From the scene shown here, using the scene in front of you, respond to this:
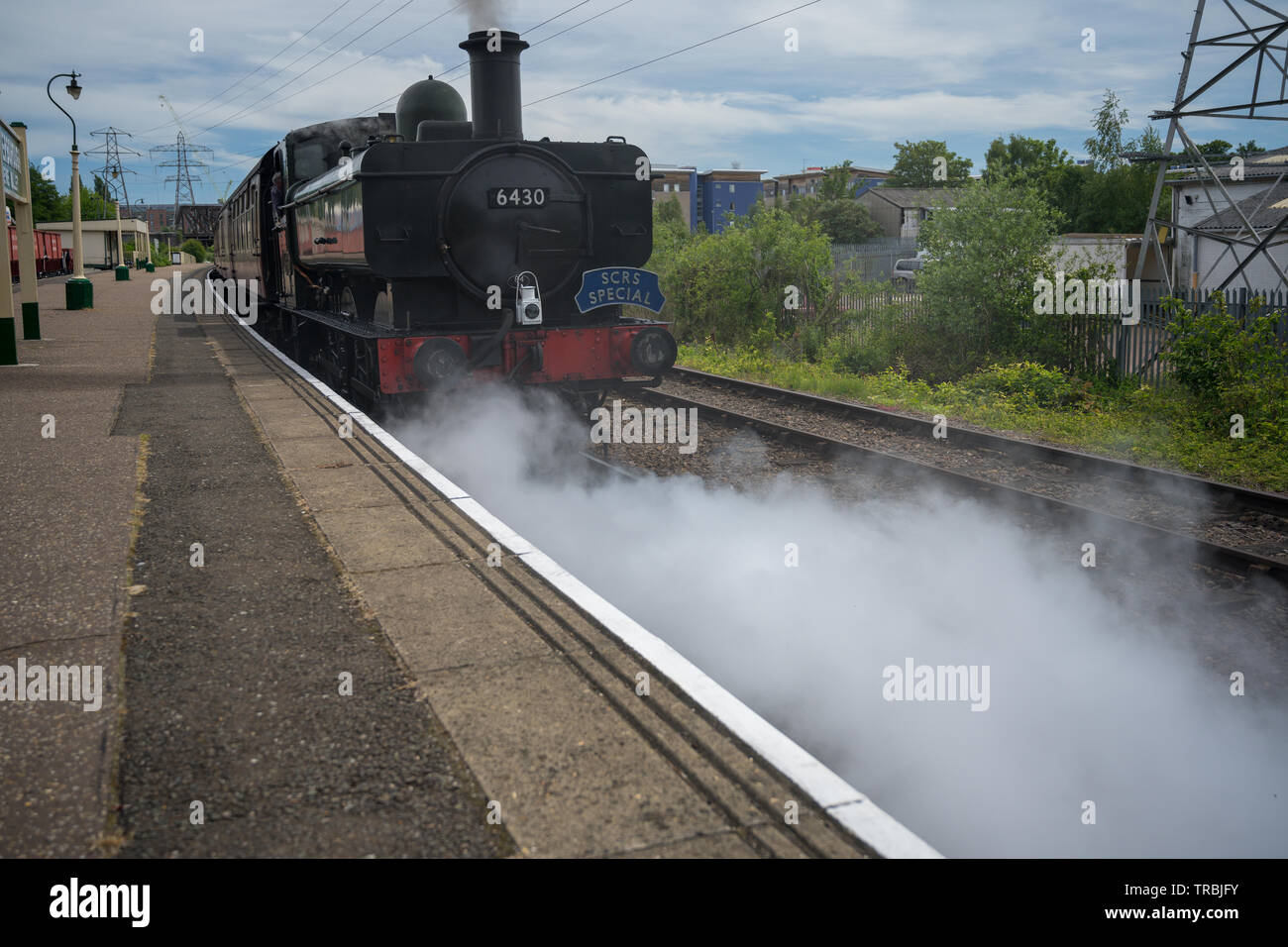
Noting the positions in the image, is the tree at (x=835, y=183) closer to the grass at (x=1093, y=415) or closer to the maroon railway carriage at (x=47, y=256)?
the maroon railway carriage at (x=47, y=256)

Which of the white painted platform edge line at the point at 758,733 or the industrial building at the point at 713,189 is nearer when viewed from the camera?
the white painted platform edge line at the point at 758,733

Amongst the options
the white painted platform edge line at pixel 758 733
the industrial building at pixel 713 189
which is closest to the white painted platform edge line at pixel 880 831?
the white painted platform edge line at pixel 758 733

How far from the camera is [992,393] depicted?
11.2m

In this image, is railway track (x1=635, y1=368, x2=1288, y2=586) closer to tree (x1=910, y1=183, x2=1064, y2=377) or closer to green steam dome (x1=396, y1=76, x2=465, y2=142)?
tree (x1=910, y1=183, x2=1064, y2=377)

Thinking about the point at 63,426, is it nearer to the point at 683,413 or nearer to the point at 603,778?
the point at 683,413

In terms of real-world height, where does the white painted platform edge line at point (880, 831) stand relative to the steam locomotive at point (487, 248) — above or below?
below

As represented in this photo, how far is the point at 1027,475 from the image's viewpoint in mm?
7664

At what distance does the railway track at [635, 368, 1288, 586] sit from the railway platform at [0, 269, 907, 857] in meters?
3.79

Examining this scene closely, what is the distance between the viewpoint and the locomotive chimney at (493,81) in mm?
8219

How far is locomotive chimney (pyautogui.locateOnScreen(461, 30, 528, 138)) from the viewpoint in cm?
822

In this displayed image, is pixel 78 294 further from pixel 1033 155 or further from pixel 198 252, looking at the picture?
pixel 198 252

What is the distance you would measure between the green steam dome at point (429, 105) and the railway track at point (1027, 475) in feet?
12.2

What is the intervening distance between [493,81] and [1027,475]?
5.45 m
